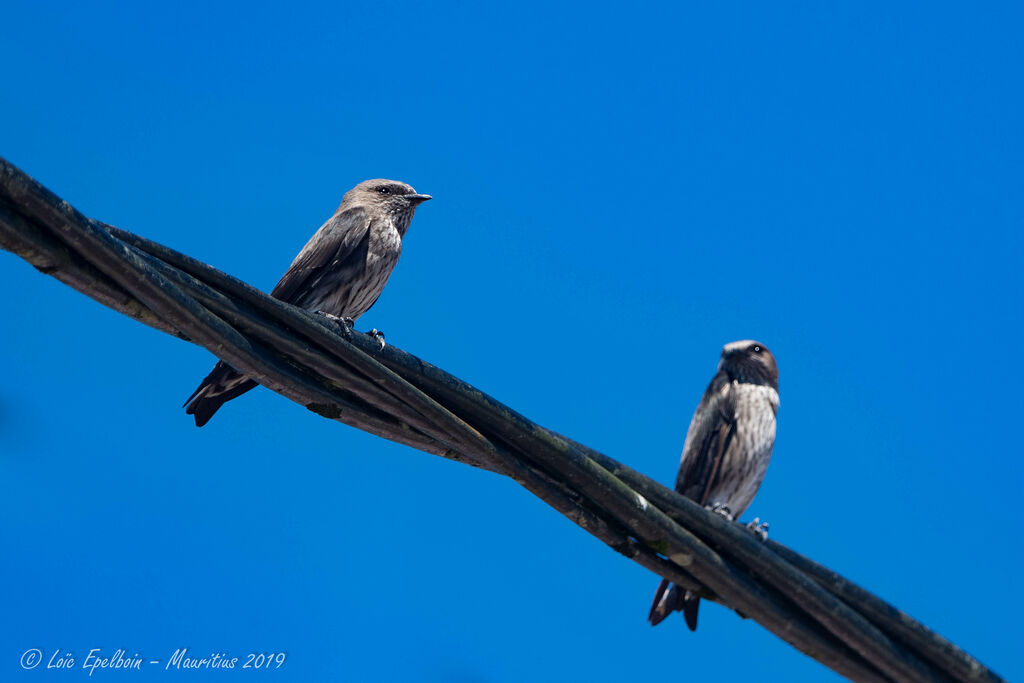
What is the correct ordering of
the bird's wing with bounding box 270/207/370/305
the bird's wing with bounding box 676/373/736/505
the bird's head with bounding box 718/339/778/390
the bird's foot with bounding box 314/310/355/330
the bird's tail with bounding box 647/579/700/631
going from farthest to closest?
the bird's head with bounding box 718/339/778/390 < the bird's wing with bounding box 270/207/370/305 < the bird's wing with bounding box 676/373/736/505 < the bird's tail with bounding box 647/579/700/631 < the bird's foot with bounding box 314/310/355/330

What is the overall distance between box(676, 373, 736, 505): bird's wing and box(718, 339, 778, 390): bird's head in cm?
31

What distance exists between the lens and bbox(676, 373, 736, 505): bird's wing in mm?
7379

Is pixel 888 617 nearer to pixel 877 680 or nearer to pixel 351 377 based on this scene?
pixel 877 680

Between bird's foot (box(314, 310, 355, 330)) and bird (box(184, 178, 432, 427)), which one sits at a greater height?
bird (box(184, 178, 432, 427))

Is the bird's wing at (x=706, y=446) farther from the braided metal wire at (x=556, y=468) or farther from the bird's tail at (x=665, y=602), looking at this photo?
the braided metal wire at (x=556, y=468)

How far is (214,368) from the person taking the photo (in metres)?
6.41

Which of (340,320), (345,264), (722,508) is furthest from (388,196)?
(722,508)

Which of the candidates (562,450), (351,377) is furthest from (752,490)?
(351,377)

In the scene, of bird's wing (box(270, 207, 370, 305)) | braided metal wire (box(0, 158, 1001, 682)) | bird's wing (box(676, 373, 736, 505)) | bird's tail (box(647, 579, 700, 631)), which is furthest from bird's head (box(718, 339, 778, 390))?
braided metal wire (box(0, 158, 1001, 682))

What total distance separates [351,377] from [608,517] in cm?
113

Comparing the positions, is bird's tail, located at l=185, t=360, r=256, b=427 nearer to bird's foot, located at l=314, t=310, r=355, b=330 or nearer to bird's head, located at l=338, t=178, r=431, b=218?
bird's foot, located at l=314, t=310, r=355, b=330

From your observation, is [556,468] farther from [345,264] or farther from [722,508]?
[345,264]

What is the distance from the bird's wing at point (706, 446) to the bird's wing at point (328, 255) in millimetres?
2575

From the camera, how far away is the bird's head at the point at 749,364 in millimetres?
8078
